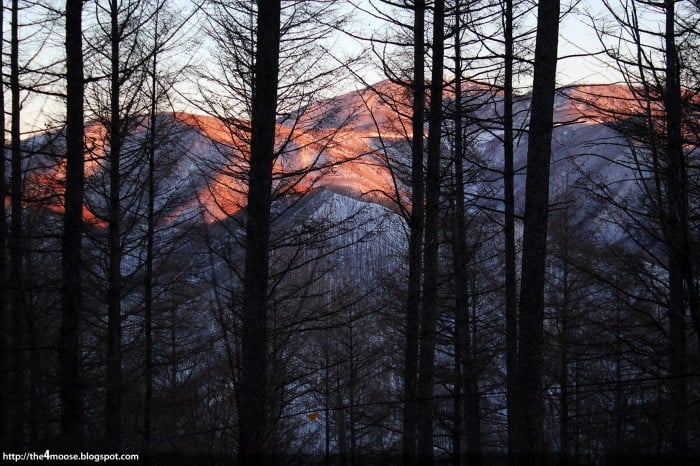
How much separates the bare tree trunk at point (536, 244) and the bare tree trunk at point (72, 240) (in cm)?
518

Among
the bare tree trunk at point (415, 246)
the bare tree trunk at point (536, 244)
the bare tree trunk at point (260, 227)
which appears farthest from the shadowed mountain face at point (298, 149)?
the bare tree trunk at point (260, 227)

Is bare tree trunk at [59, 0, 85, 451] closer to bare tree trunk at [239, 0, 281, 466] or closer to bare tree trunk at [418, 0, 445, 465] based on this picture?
bare tree trunk at [239, 0, 281, 466]

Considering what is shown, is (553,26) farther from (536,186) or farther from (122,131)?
(122,131)

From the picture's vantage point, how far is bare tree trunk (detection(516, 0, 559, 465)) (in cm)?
625

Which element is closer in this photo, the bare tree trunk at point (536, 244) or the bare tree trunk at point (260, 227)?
the bare tree trunk at point (536, 244)

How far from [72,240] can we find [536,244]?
5.49m

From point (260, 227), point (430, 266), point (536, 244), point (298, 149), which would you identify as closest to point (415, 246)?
point (430, 266)

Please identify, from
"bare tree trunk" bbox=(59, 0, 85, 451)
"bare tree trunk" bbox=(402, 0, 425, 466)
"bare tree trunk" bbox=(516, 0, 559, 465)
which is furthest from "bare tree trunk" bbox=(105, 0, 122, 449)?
"bare tree trunk" bbox=(516, 0, 559, 465)

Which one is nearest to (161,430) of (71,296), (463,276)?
A: (463,276)

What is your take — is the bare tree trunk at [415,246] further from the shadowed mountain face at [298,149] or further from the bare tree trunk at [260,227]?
the bare tree trunk at [260,227]

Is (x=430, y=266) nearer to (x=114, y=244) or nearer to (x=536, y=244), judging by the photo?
(x=536, y=244)

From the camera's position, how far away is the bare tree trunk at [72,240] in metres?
7.66

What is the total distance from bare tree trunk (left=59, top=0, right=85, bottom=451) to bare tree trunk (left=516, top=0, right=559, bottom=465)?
518 centimetres

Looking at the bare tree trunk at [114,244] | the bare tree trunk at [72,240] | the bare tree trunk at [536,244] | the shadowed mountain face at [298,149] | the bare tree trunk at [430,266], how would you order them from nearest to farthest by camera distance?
the bare tree trunk at [536,244], the bare tree trunk at [72,240], the shadowed mountain face at [298,149], the bare tree trunk at [430,266], the bare tree trunk at [114,244]
